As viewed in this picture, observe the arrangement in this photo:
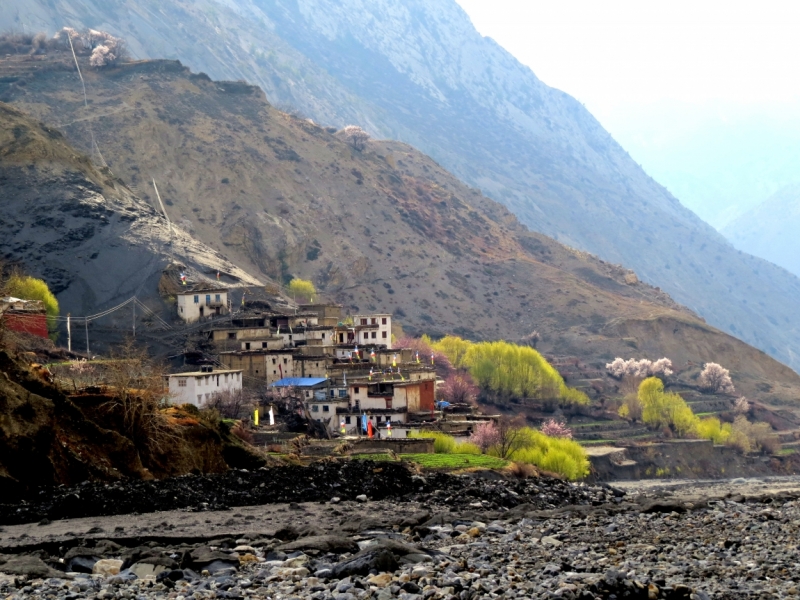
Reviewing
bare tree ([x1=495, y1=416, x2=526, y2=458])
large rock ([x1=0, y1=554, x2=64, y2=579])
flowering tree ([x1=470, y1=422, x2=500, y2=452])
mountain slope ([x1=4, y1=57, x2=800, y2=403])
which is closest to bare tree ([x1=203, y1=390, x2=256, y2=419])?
flowering tree ([x1=470, y1=422, x2=500, y2=452])

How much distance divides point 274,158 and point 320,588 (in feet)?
382

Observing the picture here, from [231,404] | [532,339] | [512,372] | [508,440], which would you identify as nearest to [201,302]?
[231,404]

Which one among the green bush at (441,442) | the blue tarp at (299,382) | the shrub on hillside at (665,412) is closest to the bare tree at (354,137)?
the shrub on hillside at (665,412)

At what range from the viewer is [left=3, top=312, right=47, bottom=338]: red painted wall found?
63.5 m

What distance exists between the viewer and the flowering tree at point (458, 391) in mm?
82188

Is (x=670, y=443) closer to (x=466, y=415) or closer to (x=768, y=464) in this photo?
(x=768, y=464)

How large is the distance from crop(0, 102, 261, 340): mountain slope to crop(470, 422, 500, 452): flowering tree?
26414mm

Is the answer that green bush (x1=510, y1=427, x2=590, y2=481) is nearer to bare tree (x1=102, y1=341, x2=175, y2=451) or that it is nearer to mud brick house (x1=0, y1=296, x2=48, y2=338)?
bare tree (x1=102, y1=341, x2=175, y2=451)

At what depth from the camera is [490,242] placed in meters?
148

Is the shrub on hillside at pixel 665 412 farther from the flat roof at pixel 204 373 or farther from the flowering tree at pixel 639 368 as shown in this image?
the flat roof at pixel 204 373

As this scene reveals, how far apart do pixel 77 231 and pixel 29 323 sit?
22.0 metres

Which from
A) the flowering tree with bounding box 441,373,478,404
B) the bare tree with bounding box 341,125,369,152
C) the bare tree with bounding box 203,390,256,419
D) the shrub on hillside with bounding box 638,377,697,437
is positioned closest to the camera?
the bare tree with bounding box 203,390,256,419

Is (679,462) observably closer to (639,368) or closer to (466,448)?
(639,368)

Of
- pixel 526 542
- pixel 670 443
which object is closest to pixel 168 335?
pixel 670 443
